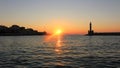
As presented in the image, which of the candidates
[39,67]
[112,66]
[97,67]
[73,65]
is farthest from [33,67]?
[112,66]

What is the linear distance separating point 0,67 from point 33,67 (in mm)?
3313

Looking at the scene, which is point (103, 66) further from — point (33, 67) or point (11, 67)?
point (11, 67)

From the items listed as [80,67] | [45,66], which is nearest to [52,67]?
[45,66]

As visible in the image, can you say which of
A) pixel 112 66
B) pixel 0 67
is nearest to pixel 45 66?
pixel 0 67

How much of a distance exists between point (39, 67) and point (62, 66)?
240 cm

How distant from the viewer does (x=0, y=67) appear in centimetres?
2423

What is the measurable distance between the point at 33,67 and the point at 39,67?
0.62m

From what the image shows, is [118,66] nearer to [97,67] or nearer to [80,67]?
[97,67]

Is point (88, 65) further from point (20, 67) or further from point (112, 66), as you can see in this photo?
point (20, 67)

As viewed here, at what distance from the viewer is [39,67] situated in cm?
2452

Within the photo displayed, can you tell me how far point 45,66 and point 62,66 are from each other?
177 cm

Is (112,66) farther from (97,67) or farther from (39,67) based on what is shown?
(39,67)

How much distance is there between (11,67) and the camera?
24203 millimetres

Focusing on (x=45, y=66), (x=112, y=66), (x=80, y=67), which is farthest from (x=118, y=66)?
(x=45, y=66)
